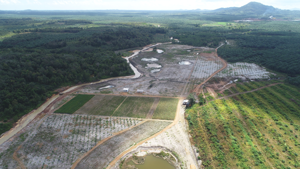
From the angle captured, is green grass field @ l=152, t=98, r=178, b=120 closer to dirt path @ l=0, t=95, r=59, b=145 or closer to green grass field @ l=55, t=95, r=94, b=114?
green grass field @ l=55, t=95, r=94, b=114

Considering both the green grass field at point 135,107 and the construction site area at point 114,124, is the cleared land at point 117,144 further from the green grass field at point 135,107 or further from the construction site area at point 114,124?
the green grass field at point 135,107

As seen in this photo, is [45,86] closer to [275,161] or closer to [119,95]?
[119,95]

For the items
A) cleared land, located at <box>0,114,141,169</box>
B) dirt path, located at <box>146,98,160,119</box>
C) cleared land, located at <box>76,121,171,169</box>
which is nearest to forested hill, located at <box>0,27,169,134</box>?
cleared land, located at <box>0,114,141,169</box>

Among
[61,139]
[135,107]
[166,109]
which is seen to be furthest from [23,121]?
[166,109]

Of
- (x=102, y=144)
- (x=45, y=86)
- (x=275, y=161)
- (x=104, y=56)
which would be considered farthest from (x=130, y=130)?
(x=104, y=56)

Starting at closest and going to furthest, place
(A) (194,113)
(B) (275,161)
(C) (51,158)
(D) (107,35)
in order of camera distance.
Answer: (B) (275,161) < (C) (51,158) < (A) (194,113) < (D) (107,35)

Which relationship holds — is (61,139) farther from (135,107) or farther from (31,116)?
(135,107)
